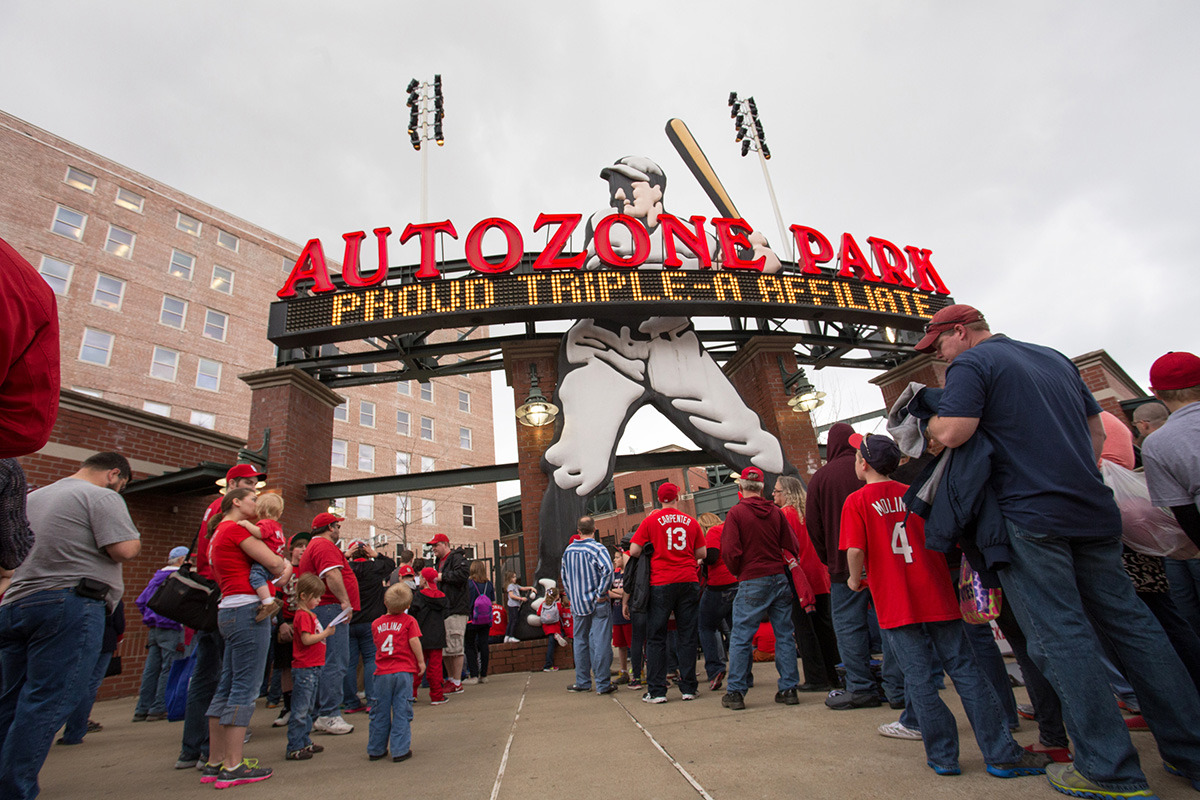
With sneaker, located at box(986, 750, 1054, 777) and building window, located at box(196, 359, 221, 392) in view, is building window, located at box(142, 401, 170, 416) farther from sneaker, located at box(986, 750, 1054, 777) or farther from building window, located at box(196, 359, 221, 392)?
sneaker, located at box(986, 750, 1054, 777)

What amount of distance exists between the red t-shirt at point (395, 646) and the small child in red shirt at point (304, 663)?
0.52m

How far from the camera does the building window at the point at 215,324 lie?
2878 cm

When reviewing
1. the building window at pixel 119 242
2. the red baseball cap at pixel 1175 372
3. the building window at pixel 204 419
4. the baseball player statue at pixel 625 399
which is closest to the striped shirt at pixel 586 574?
the baseball player statue at pixel 625 399

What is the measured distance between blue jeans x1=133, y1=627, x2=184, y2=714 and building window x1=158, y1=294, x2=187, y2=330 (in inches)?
1036

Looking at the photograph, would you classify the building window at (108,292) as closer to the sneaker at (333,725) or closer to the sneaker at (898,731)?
the sneaker at (333,725)

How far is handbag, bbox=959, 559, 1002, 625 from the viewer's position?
2.61m

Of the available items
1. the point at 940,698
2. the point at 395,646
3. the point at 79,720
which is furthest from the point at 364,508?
the point at 940,698

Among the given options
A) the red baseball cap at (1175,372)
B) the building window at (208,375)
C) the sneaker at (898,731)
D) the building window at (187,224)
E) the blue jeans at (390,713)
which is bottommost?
the sneaker at (898,731)

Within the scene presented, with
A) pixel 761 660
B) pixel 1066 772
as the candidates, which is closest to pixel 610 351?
pixel 761 660

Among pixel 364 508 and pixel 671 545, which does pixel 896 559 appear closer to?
pixel 671 545

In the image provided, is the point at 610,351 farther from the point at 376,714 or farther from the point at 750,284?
the point at 376,714

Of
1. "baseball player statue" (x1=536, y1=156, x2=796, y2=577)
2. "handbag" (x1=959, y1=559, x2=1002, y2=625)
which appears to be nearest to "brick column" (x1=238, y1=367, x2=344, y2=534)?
"baseball player statue" (x1=536, y1=156, x2=796, y2=577)

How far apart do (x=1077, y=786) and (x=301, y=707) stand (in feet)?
14.7

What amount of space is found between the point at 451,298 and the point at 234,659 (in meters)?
6.71
